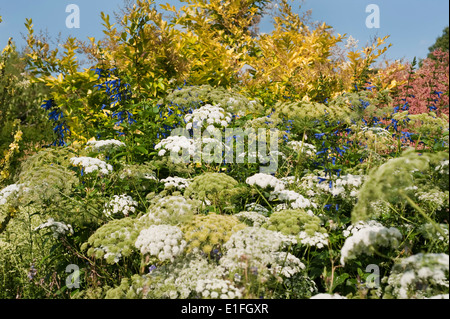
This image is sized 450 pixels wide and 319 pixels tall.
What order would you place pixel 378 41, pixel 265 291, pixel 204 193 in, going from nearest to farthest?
pixel 265 291, pixel 204 193, pixel 378 41

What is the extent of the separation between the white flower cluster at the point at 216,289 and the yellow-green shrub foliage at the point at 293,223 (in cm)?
53

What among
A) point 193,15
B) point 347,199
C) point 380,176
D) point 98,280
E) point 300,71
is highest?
point 193,15

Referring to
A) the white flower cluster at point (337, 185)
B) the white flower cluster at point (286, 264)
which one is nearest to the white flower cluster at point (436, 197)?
the white flower cluster at point (337, 185)

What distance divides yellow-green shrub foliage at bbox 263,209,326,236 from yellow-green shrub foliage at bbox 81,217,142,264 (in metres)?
0.96

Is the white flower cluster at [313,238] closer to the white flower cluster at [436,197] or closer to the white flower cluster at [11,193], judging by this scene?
the white flower cluster at [436,197]

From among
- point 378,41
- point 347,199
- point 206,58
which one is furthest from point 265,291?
point 378,41

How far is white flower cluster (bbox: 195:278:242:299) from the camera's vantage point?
6.92 feet

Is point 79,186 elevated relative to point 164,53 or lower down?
lower down

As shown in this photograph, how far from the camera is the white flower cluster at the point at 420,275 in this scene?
1736mm

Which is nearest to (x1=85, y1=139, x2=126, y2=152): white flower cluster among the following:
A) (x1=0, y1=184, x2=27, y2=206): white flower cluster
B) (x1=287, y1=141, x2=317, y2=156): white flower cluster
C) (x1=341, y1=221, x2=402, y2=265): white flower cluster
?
(x1=0, y1=184, x2=27, y2=206): white flower cluster

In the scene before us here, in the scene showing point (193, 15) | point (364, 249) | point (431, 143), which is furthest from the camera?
point (193, 15)

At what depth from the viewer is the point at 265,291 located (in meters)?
2.43

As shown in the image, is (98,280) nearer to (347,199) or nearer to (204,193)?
(204,193)
